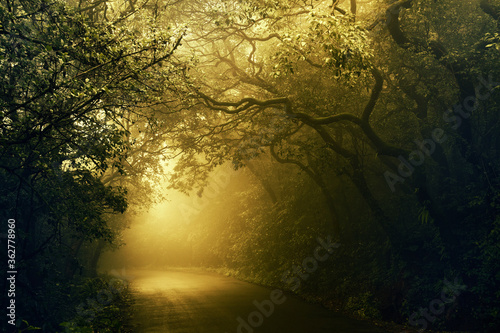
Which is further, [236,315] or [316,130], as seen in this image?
[316,130]

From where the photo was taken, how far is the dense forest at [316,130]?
855 cm

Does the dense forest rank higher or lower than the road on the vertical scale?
higher

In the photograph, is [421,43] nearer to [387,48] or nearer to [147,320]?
[387,48]

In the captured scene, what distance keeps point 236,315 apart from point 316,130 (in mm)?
6705

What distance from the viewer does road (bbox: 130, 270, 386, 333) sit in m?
10.1

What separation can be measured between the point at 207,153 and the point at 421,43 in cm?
953

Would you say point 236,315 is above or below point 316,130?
below

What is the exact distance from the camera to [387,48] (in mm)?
14148

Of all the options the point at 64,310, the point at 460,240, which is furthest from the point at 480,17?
the point at 64,310

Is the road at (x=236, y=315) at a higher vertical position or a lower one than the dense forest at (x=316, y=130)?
lower

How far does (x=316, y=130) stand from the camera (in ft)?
45.9

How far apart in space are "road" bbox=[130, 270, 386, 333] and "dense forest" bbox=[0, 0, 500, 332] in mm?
1083

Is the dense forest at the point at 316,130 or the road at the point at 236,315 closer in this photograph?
the dense forest at the point at 316,130

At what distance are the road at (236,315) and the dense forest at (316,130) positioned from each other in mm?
1083
